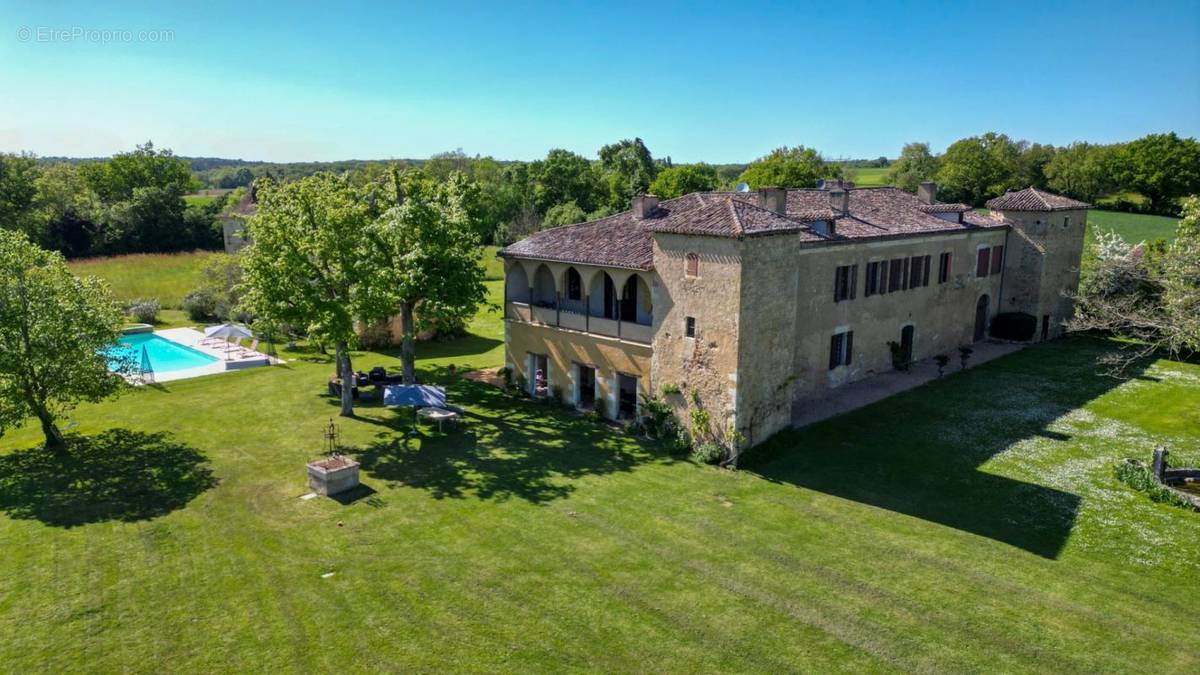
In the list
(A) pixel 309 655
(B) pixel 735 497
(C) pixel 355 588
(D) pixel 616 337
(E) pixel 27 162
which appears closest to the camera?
(A) pixel 309 655

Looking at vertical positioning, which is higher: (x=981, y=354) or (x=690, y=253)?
(x=690, y=253)

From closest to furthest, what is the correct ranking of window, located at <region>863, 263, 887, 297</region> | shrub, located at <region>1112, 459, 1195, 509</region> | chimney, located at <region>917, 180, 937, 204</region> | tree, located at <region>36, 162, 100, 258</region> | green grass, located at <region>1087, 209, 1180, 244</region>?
1. shrub, located at <region>1112, 459, 1195, 509</region>
2. window, located at <region>863, 263, 887, 297</region>
3. chimney, located at <region>917, 180, 937, 204</region>
4. green grass, located at <region>1087, 209, 1180, 244</region>
5. tree, located at <region>36, 162, 100, 258</region>

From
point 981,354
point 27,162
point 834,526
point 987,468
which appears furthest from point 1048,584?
point 27,162

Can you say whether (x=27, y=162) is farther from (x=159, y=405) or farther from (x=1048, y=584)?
(x=1048, y=584)

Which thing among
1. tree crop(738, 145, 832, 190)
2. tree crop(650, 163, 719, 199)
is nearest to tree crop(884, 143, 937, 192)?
tree crop(738, 145, 832, 190)

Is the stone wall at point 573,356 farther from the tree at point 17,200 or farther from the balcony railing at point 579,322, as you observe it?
the tree at point 17,200

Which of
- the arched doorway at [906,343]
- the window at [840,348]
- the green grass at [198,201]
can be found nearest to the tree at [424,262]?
the window at [840,348]

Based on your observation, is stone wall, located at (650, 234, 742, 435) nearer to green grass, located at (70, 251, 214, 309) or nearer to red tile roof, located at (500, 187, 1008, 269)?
red tile roof, located at (500, 187, 1008, 269)
